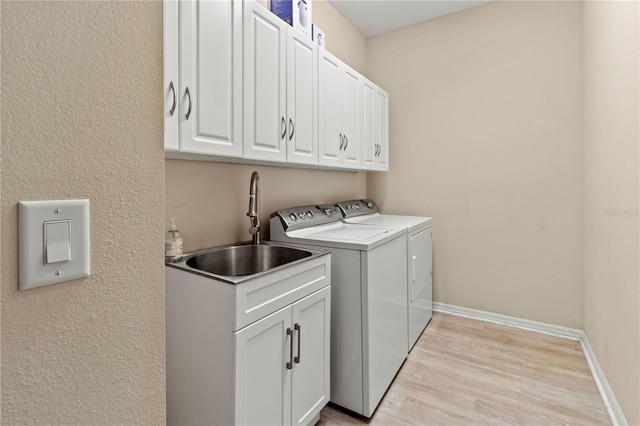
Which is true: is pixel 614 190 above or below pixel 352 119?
below

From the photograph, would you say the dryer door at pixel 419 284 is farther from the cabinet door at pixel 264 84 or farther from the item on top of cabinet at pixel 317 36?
the item on top of cabinet at pixel 317 36

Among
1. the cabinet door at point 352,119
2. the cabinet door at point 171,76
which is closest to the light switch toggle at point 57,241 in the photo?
the cabinet door at point 171,76

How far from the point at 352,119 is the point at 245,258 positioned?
52.7 inches

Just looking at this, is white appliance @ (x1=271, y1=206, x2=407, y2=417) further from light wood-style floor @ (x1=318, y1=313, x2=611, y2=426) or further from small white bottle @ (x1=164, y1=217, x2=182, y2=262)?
small white bottle @ (x1=164, y1=217, x2=182, y2=262)

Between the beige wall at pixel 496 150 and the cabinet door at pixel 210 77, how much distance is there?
6.87 ft

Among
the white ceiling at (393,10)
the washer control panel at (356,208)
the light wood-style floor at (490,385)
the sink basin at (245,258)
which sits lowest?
the light wood-style floor at (490,385)

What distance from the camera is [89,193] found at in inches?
19.5

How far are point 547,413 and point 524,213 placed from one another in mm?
1499

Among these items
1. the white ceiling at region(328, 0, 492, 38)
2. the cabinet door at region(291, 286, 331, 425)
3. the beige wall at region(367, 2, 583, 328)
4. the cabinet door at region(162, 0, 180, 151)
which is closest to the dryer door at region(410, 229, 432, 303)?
the beige wall at region(367, 2, 583, 328)

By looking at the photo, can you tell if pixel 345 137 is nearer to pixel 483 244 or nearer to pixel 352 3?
pixel 352 3

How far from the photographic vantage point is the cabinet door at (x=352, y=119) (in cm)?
240

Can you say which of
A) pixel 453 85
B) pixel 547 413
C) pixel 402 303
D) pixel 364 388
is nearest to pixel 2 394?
pixel 364 388

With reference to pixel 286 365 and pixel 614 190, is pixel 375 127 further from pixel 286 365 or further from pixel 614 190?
pixel 286 365

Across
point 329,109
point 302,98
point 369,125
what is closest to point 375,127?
point 369,125
